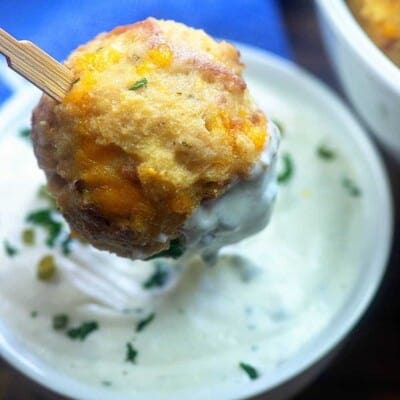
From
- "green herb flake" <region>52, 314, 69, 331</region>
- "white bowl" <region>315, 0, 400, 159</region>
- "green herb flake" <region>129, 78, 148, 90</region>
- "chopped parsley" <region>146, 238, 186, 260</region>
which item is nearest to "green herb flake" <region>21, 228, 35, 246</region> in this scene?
"green herb flake" <region>52, 314, 69, 331</region>

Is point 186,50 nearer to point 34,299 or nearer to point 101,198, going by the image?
point 101,198

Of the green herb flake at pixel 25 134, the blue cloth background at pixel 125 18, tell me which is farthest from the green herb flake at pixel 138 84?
the blue cloth background at pixel 125 18

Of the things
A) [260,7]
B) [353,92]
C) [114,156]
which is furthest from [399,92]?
[260,7]

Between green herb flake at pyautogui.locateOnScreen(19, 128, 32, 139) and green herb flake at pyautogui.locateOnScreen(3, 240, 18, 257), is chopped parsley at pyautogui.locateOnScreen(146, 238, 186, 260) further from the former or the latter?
green herb flake at pyautogui.locateOnScreen(19, 128, 32, 139)

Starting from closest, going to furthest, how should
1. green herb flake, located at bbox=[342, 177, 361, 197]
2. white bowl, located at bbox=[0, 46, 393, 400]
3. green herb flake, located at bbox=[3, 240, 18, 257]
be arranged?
white bowl, located at bbox=[0, 46, 393, 400] → green herb flake, located at bbox=[3, 240, 18, 257] → green herb flake, located at bbox=[342, 177, 361, 197]

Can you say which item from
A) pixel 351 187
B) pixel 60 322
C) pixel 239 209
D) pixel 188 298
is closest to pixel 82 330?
pixel 60 322

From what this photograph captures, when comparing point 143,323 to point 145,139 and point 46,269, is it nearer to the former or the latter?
point 46,269
